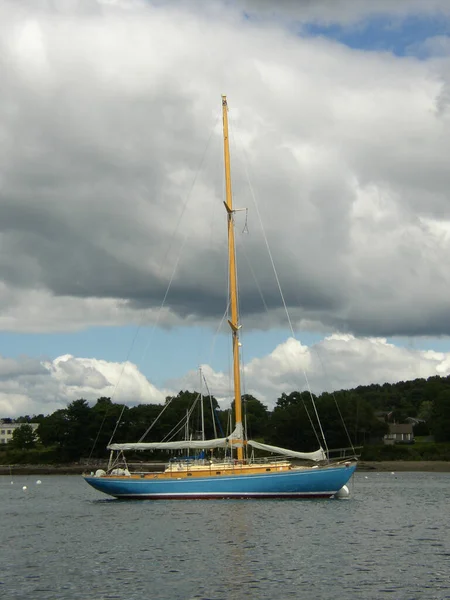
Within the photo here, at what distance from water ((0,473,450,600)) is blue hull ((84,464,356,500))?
103cm

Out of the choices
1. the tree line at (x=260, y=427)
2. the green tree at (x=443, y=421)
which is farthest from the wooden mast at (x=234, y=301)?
the green tree at (x=443, y=421)

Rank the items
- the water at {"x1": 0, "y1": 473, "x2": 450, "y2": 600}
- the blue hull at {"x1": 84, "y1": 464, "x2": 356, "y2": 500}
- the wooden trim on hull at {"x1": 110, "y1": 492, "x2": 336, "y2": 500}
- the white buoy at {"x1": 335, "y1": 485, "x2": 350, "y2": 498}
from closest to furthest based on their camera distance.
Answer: the water at {"x1": 0, "y1": 473, "x2": 450, "y2": 600} < the blue hull at {"x1": 84, "y1": 464, "x2": 356, "y2": 500} < the wooden trim on hull at {"x1": 110, "y1": 492, "x2": 336, "y2": 500} < the white buoy at {"x1": 335, "y1": 485, "x2": 350, "y2": 498}

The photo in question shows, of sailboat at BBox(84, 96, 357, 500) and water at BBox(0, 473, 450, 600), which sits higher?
sailboat at BBox(84, 96, 357, 500)

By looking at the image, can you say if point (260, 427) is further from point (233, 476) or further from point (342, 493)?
point (233, 476)

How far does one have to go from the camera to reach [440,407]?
188125 millimetres

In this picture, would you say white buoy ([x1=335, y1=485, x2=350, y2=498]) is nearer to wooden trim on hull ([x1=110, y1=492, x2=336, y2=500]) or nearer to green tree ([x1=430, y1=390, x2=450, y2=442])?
wooden trim on hull ([x1=110, y1=492, x2=336, y2=500])

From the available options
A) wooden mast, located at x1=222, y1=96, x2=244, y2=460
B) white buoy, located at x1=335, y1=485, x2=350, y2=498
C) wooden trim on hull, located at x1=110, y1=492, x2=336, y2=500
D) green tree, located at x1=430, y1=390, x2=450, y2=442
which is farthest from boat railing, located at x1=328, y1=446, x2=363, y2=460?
green tree, located at x1=430, y1=390, x2=450, y2=442

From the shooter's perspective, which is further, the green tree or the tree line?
the green tree

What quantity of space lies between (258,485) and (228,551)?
833 inches

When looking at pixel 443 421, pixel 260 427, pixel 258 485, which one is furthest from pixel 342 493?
pixel 260 427

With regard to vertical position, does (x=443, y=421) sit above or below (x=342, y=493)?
above

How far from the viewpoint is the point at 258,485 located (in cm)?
6294

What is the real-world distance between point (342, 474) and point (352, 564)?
26351 millimetres

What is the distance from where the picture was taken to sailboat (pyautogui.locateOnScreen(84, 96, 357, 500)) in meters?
62.9
